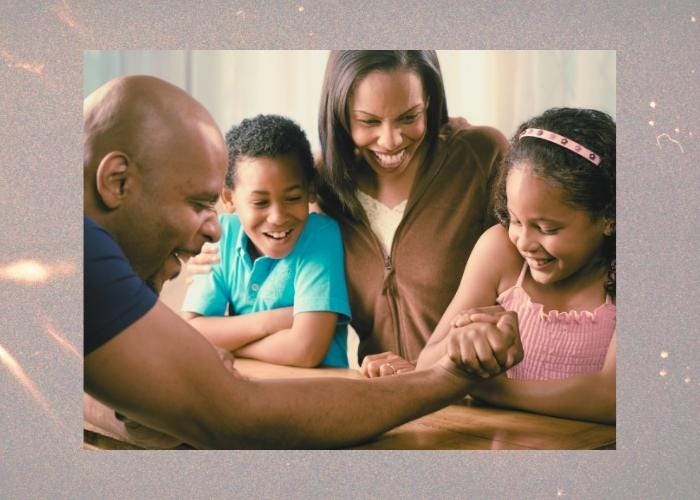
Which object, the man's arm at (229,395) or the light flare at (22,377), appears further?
the light flare at (22,377)

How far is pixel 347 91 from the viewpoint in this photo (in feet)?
6.25

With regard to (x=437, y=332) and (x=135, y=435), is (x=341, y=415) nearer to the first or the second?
(x=437, y=332)

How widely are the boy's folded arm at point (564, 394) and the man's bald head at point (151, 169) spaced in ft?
2.37

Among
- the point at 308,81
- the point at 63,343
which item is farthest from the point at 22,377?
the point at 308,81

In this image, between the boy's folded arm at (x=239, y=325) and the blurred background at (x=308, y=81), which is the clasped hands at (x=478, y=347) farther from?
the blurred background at (x=308, y=81)

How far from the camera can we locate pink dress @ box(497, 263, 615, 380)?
1882 millimetres

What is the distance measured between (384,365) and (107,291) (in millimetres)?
624

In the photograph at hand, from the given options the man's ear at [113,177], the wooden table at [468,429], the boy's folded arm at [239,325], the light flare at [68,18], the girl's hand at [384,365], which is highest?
the light flare at [68,18]

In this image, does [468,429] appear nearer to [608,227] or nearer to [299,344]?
[299,344]

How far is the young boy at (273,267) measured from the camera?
1.88 m

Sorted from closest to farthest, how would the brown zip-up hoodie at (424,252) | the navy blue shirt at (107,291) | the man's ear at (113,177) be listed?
the navy blue shirt at (107,291) → the man's ear at (113,177) → the brown zip-up hoodie at (424,252)

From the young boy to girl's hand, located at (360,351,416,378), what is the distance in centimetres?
5

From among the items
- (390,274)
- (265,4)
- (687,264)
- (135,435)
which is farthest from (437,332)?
(265,4)

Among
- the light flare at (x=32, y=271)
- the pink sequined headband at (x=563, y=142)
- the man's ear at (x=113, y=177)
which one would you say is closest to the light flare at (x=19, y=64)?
the man's ear at (x=113, y=177)
